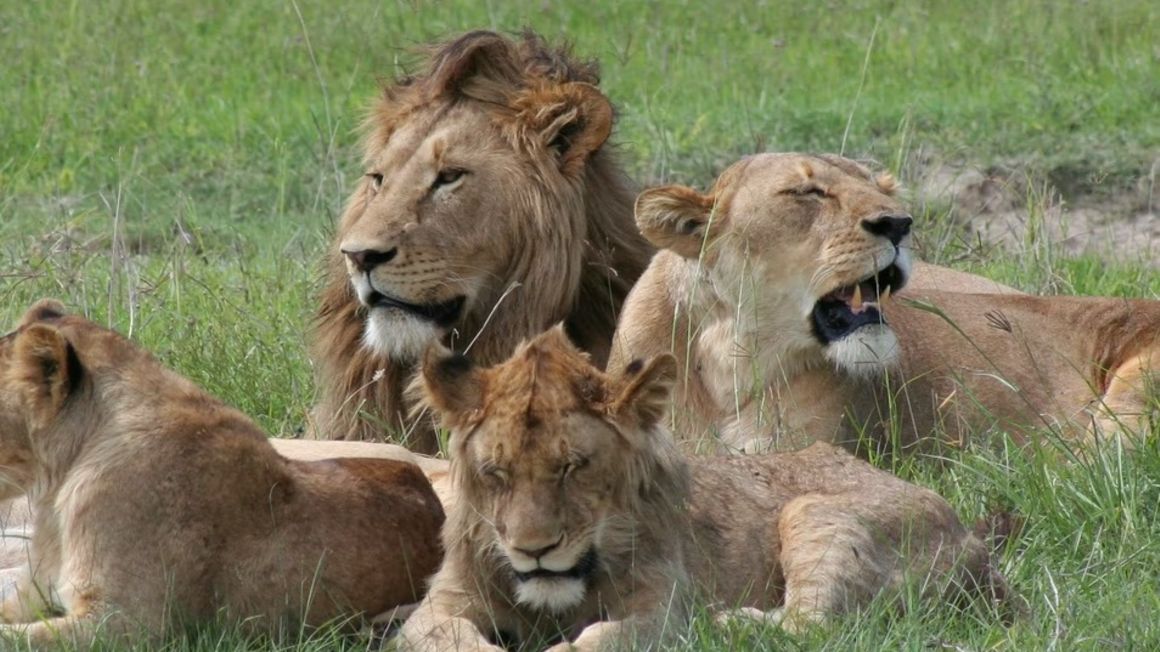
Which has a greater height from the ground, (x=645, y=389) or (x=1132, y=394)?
(x=645, y=389)

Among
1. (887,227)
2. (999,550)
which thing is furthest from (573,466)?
(887,227)

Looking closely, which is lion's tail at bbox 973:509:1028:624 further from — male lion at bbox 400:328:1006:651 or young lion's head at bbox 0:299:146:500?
young lion's head at bbox 0:299:146:500

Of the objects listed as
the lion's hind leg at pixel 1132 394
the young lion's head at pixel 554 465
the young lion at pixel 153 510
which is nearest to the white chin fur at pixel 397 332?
the young lion at pixel 153 510

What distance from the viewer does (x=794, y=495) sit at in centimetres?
419

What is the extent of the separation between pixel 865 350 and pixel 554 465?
167 cm

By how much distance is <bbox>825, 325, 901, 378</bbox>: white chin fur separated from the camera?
4.93 metres

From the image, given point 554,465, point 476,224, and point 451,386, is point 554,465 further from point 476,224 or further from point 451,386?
point 476,224

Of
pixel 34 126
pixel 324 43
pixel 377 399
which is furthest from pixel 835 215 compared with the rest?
pixel 324 43

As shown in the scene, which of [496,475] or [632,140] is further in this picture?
[632,140]

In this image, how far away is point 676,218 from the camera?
504cm

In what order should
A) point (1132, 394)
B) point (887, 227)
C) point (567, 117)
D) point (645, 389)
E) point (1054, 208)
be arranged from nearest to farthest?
point (645, 389) < point (887, 227) < point (567, 117) < point (1132, 394) < point (1054, 208)

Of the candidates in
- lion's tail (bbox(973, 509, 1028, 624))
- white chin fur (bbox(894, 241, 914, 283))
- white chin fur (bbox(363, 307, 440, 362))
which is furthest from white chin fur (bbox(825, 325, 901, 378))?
white chin fur (bbox(363, 307, 440, 362))

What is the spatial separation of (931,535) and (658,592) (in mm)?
702

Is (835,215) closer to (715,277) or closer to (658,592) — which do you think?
(715,277)
